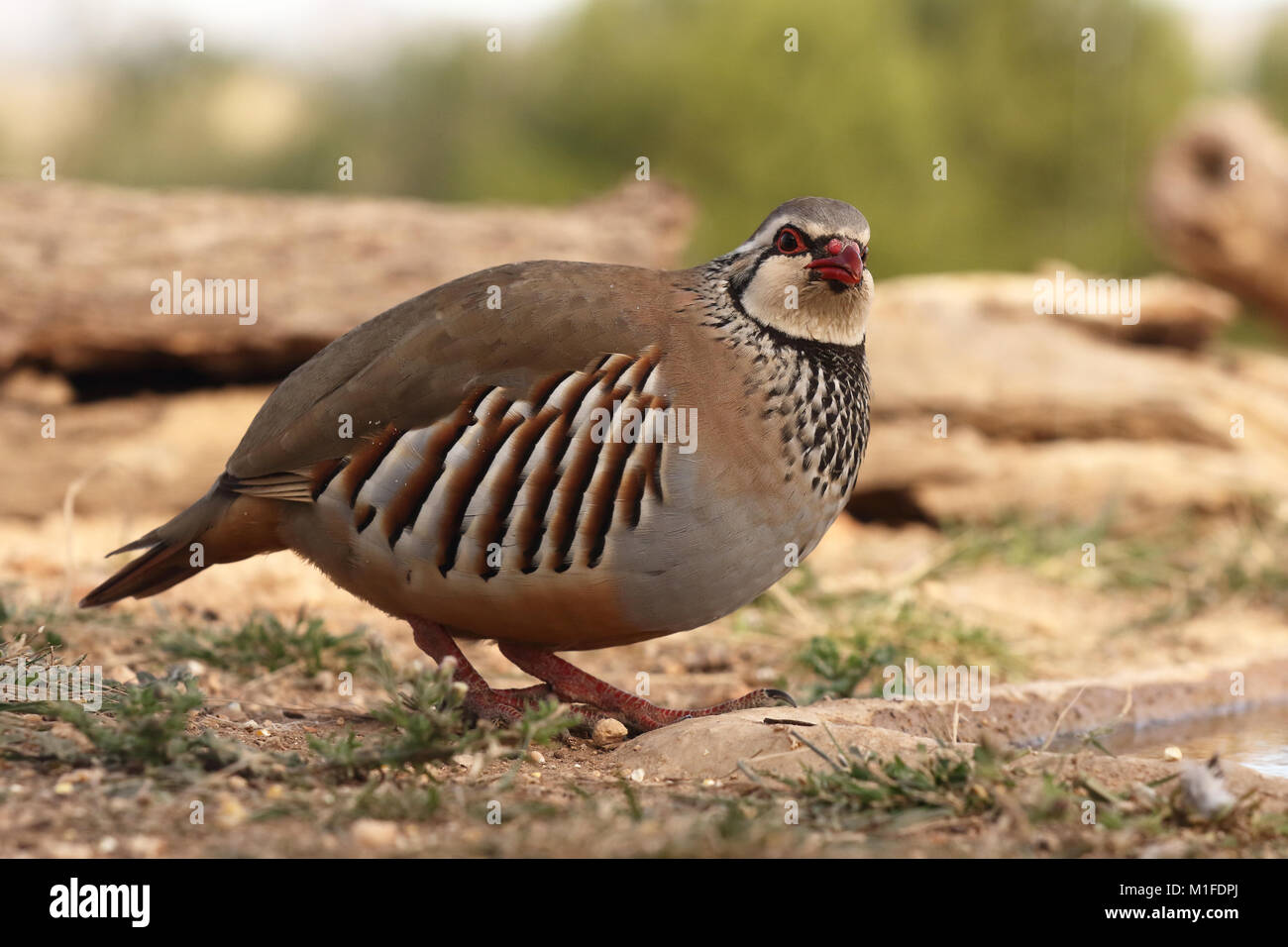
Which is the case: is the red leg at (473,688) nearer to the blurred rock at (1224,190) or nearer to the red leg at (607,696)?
the red leg at (607,696)

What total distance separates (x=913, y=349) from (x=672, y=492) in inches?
199

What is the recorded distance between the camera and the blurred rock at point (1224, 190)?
1023cm

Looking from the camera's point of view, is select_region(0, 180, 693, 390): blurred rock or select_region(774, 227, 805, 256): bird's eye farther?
select_region(0, 180, 693, 390): blurred rock

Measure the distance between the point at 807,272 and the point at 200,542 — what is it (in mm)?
1909

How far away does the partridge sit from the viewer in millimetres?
3471

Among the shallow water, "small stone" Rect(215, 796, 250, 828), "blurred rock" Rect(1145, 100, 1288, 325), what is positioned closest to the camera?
Answer: "small stone" Rect(215, 796, 250, 828)

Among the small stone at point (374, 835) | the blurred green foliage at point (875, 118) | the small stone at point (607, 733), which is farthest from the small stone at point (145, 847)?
the blurred green foliage at point (875, 118)

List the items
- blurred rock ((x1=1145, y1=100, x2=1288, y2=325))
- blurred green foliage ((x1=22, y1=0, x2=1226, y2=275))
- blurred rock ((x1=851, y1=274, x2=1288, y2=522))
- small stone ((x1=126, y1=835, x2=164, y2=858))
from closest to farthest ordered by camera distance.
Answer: small stone ((x1=126, y1=835, x2=164, y2=858)), blurred rock ((x1=851, y1=274, x2=1288, y2=522)), blurred rock ((x1=1145, y1=100, x2=1288, y2=325)), blurred green foliage ((x1=22, y1=0, x2=1226, y2=275))

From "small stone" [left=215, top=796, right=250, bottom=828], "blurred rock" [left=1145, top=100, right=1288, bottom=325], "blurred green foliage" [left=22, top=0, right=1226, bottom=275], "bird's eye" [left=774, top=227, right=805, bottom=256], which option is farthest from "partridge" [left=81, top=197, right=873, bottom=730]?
"blurred green foliage" [left=22, top=0, right=1226, bottom=275]

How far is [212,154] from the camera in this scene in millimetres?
31844

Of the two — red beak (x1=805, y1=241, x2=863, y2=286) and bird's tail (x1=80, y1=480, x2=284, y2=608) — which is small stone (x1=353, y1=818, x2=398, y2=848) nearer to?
bird's tail (x1=80, y1=480, x2=284, y2=608)

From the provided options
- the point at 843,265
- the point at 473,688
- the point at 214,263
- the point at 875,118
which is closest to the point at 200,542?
the point at 473,688

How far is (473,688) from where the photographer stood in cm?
383

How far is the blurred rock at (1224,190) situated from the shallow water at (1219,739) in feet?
20.9
